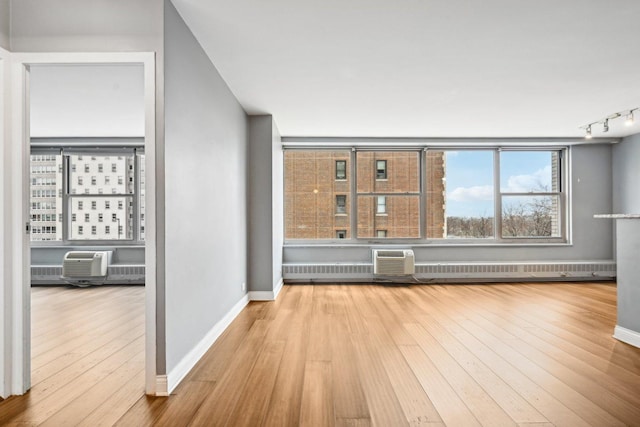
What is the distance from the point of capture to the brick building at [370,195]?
21.6 ft

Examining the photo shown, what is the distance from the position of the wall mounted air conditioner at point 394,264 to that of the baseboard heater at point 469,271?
0.44ft

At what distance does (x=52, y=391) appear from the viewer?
230cm

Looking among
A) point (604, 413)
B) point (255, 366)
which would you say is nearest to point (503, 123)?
point (604, 413)

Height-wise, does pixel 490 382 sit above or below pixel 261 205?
below

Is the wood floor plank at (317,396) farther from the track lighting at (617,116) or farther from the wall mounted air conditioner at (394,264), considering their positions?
the track lighting at (617,116)

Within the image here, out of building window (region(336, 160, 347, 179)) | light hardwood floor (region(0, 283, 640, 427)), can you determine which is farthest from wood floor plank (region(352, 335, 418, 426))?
building window (region(336, 160, 347, 179))

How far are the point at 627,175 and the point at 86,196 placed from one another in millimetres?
9325

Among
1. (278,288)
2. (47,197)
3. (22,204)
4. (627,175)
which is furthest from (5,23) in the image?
(627,175)

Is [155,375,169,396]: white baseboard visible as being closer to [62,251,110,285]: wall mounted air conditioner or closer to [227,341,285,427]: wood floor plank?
[227,341,285,427]: wood floor plank

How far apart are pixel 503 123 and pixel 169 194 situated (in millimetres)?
4890

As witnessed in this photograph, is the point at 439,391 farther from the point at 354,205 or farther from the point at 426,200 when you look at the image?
the point at 426,200

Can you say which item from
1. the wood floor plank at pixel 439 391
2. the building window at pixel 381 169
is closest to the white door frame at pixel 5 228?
the wood floor plank at pixel 439 391

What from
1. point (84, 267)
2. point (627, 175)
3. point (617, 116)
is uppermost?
point (617, 116)

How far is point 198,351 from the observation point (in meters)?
2.84
